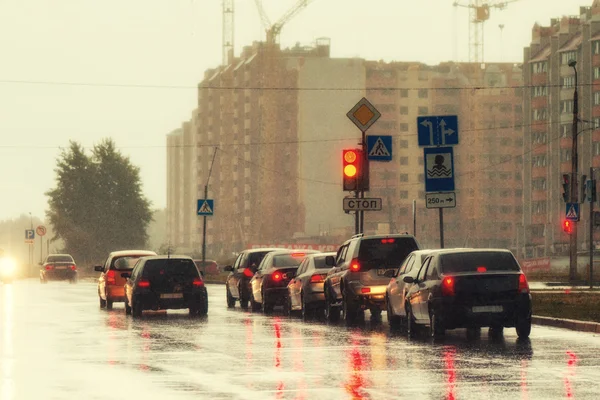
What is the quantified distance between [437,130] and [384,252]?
3.26m

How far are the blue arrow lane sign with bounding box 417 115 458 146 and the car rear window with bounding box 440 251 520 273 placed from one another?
7.48 meters

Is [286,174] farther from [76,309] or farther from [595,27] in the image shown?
[76,309]

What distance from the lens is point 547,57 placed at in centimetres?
15212

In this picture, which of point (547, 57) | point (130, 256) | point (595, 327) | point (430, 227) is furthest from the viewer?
point (430, 227)

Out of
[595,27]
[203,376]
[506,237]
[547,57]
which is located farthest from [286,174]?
[203,376]

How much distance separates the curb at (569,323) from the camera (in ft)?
80.1

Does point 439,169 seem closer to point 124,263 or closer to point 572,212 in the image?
point 124,263

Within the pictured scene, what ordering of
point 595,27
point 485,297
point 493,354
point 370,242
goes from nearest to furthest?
point 493,354 < point 485,297 < point 370,242 < point 595,27

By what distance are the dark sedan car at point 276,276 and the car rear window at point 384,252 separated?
229 inches

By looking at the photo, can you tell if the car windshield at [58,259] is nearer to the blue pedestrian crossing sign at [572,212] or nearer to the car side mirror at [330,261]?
the blue pedestrian crossing sign at [572,212]

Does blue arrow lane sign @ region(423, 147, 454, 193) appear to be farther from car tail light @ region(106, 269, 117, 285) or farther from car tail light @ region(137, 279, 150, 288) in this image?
car tail light @ region(106, 269, 117, 285)

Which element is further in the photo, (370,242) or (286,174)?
(286,174)

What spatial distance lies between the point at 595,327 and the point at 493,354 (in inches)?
228

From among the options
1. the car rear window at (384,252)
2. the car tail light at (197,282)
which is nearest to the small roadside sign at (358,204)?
the car tail light at (197,282)
